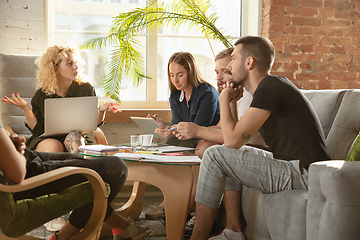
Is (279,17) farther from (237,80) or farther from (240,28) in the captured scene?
(237,80)

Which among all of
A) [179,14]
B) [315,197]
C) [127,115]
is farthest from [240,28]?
[315,197]

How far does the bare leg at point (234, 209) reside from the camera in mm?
1710

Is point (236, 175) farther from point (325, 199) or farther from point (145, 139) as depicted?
point (145, 139)

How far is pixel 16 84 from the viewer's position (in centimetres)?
285

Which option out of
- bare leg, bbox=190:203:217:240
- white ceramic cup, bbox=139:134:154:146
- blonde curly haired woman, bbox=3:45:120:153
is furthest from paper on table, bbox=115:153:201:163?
blonde curly haired woman, bbox=3:45:120:153

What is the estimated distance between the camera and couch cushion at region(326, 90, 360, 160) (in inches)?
66.9

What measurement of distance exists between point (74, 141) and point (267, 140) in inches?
52.6

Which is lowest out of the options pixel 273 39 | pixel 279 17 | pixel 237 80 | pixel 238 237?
pixel 238 237

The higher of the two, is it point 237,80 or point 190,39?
point 190,39

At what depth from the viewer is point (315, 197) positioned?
116 cm

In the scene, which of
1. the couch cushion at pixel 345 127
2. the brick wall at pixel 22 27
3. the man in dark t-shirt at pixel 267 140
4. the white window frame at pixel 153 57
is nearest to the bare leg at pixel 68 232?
the man in dark t-shirt at pixel 267 140

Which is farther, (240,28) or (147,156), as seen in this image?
(240,28)

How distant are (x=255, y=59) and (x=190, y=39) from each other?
2.05 m

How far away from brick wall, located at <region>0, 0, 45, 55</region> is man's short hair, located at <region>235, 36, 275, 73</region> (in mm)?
2319
